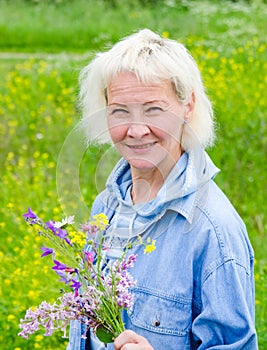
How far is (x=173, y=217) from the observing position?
207 cm

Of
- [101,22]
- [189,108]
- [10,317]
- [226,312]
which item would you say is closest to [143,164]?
[189,108]

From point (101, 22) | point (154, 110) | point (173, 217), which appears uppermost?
point (101, 22)

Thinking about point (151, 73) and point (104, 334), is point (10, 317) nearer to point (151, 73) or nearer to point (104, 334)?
point (104, 334)

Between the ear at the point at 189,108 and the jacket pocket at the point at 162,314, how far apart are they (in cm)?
50

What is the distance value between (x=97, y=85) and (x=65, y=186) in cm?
Answer: 32

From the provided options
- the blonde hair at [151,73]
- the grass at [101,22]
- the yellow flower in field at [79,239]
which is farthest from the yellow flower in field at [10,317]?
the grass at [101,22]

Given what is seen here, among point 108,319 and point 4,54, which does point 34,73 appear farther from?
point 108,319

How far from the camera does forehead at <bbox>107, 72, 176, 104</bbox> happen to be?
6.66 feet

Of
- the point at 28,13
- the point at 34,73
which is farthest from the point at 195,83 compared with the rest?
the point at 28,13

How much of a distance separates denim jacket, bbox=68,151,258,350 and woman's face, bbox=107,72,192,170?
0.07 m

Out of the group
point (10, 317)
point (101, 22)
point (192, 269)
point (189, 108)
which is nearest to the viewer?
point (192, 269)

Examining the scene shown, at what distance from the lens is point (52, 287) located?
3809 millimetres

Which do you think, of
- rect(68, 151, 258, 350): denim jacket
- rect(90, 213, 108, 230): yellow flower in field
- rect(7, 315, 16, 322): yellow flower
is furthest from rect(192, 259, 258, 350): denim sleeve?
rect(7, 315, 16, 322): yellow flower

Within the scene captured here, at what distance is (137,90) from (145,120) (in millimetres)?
82
